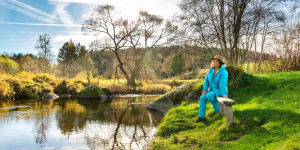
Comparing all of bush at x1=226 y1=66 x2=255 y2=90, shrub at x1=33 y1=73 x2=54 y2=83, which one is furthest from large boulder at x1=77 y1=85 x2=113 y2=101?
bush at x1=226 y1=66 x2=255 y2=90

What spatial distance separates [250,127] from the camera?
480 cm

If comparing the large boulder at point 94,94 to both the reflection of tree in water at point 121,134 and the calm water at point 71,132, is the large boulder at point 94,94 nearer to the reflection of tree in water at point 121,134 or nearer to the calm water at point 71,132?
the calm water at point 71,132

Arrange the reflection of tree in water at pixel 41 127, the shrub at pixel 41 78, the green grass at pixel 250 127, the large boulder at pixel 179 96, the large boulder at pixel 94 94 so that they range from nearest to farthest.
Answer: the green grass at pixel 250 127
the reflection of tree in water at pixel 41 127
the large boulder at pixel 179 96
the large boulder at pixel 94 94
the shrub at pixel 41 78

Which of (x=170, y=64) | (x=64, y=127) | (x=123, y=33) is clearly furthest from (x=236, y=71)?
(x=170, y=64)

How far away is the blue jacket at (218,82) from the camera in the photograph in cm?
581

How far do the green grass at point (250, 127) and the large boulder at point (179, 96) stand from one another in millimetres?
2762

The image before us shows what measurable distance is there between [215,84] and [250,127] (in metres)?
1.63

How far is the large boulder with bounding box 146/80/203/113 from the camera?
10.3m

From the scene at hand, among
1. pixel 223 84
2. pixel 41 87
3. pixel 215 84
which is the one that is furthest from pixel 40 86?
pixel 223 84

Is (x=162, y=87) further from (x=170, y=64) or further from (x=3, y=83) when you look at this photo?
(x=170, y=64)

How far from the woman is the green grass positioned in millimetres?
383

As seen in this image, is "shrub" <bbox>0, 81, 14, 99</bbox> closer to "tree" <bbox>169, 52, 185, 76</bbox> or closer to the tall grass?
the tall grass

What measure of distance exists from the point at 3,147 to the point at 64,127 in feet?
7.99

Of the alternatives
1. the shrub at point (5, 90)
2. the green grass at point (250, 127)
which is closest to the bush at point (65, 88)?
the shrub at point (5, 90)
